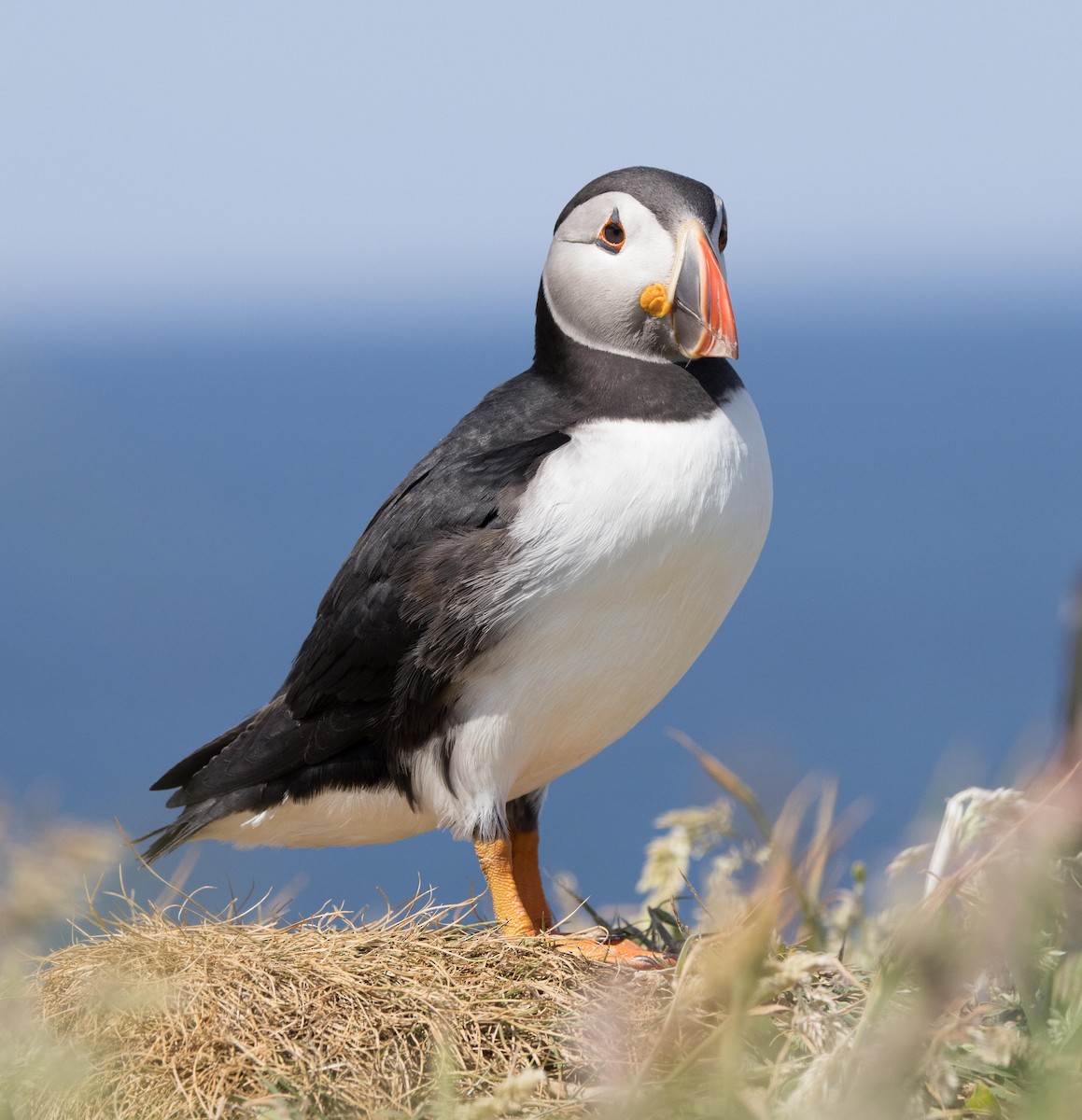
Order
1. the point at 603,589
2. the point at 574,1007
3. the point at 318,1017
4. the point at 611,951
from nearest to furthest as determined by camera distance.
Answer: the point at 318,1017 → the point at 574,1007 → the point at 611,951 → the point at 603,589

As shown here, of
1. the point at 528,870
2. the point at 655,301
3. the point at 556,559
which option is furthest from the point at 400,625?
the point at 655,301

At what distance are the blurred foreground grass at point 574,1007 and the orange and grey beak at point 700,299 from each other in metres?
1.06

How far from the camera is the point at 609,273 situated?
3449 millimetres

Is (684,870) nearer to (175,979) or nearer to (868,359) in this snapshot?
(175,979)

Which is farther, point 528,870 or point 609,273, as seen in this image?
point 528,870

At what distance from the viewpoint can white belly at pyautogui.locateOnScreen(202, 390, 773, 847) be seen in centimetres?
322

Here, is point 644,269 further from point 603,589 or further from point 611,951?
point 611,951

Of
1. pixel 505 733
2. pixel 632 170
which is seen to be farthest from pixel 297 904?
pixel 632 170

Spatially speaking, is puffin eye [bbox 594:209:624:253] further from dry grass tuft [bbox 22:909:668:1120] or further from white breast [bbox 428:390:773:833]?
dry grass tuft [bbox 22:909:668:1120]

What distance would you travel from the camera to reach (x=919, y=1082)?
1.90m

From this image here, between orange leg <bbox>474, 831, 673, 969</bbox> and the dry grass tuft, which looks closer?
the dry grass tuft

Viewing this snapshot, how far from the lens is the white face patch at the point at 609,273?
3.38 meters

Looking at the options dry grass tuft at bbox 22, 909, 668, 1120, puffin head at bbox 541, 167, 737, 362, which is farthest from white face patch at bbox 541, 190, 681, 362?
dry grass tuft at bbox 22, 909, 668, 1120

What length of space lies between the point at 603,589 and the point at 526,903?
1.01 m
